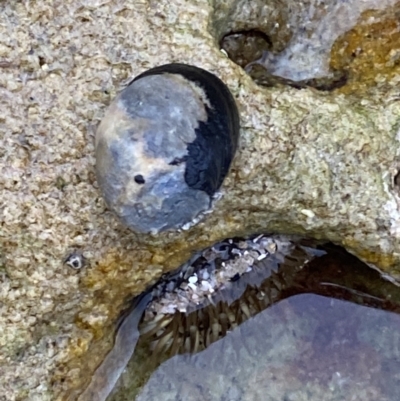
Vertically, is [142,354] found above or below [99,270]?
below

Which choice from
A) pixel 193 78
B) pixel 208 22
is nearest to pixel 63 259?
pixel 193 78

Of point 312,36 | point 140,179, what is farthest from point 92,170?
point 312,36

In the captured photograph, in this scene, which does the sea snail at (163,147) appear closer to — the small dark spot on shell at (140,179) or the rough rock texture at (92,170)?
the small dark spot on shell at (140,179)

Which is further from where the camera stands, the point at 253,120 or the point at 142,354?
the point at 142,354

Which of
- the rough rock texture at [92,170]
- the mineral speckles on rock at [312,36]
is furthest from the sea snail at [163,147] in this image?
the mineral speckles on rock at [312,36]

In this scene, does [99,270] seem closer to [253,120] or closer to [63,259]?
[63,259]

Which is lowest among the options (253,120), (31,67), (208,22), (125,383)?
(125,383)
